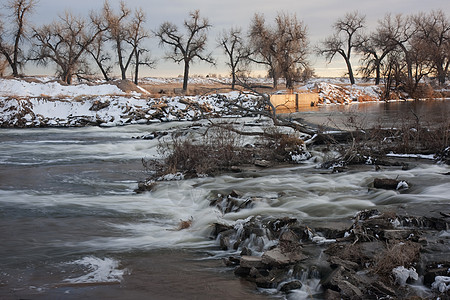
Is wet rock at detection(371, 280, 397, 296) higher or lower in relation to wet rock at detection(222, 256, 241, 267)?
higher

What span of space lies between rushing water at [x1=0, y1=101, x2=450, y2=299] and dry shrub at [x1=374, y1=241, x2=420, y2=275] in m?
1.42

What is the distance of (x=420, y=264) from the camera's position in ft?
16.9

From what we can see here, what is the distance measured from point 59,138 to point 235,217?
646 inches

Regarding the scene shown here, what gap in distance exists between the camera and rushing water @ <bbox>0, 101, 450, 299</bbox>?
5.26 meters

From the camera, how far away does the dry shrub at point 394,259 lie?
502 cm

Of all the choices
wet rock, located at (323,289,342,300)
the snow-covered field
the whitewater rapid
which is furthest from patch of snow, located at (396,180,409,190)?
the snow-covered field

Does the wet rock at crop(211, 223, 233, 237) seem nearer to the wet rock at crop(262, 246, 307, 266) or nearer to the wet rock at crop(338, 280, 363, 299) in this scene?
the wet rock at crop(262, 246, 307, 266)

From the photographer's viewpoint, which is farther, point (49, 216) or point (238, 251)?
point (49, 216)

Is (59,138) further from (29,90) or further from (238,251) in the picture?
(238,251)

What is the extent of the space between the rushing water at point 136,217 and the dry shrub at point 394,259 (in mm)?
1415

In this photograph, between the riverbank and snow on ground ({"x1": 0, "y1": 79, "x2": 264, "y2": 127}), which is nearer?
the riverbank

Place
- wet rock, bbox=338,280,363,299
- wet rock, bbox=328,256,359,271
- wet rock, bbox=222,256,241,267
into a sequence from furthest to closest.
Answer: wet rock, bbox=222,256,241,267
wet rock, bbox=328,256,359,271
wet rock, bbox=338,280,363,299

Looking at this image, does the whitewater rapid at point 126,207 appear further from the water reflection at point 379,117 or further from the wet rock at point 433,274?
the water reflection at point 379,117

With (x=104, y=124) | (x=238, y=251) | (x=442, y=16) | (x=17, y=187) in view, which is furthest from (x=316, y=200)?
(x=442, y=16)
